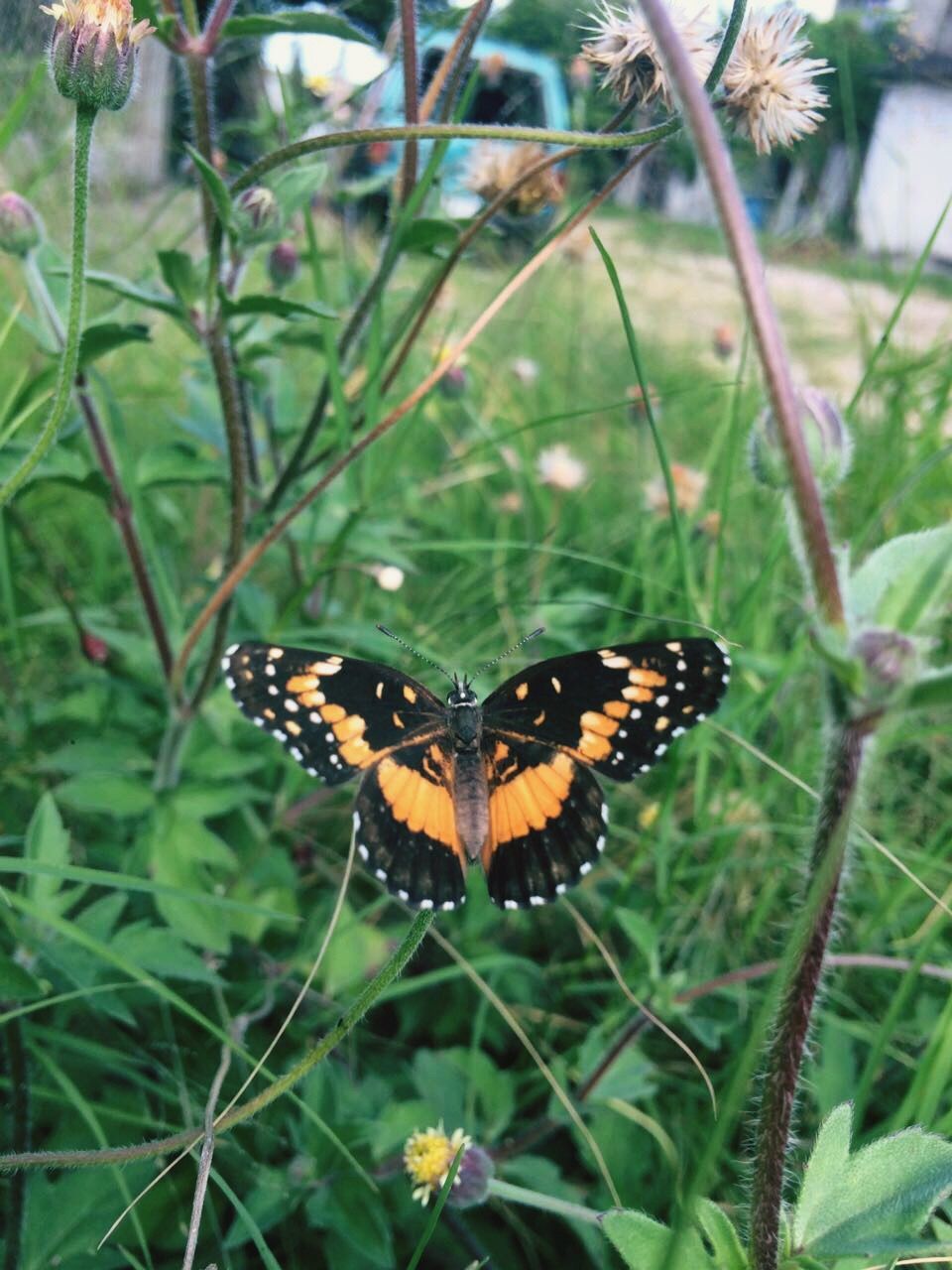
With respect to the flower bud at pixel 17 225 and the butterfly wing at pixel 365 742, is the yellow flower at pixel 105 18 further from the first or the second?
the butterfly wing at pixel 365 742

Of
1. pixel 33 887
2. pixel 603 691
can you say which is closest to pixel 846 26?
pixel 603 691

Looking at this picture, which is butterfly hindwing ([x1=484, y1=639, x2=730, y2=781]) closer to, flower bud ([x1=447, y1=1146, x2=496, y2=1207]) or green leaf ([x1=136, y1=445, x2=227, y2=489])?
flower bud ([x1=447, y1=1146, x2=496, y2=1207])

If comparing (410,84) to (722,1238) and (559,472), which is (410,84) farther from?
(722,1238)

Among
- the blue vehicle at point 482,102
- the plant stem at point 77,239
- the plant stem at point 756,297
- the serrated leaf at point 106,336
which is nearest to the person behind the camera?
the plant stem at point 756,297

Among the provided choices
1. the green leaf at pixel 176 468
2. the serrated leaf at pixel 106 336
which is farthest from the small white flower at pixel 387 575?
the serrated leaf at pixel 106 336

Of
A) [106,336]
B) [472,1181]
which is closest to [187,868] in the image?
[472,1181]

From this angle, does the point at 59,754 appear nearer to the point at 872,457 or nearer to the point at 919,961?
the point at 919,961
